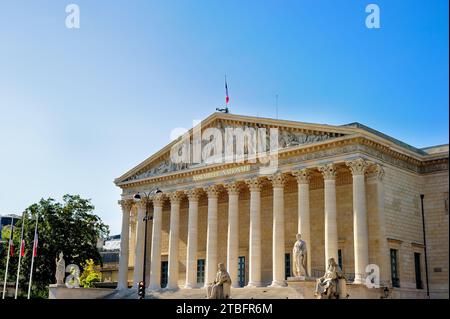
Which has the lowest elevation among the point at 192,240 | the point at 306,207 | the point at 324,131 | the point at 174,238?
the point at 192,240

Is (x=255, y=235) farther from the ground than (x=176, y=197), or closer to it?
closer to it

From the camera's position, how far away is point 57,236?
184ft

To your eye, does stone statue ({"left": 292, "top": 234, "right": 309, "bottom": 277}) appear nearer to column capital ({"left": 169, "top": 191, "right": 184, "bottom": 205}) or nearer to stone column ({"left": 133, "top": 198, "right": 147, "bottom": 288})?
column capital ({"left": 169, "top": 191, "right": 184, "bottom": 205})

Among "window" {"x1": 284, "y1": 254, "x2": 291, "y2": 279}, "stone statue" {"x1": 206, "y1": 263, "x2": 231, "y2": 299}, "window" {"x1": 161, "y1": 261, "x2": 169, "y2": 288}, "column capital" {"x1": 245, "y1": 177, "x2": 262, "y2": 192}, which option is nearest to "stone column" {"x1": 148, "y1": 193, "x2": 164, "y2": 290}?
"window" {"x1": 161, "y1": 261, "x2": 169, "y2": 288}

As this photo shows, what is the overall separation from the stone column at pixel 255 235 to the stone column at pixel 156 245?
9.73 m

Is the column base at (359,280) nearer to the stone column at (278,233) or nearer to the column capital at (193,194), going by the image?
the stone column at (278,233)

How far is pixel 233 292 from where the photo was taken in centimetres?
3975

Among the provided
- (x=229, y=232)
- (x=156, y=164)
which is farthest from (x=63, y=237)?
(x=229, y=232)

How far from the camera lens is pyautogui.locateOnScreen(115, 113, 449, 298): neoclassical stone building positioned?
37.2 meters

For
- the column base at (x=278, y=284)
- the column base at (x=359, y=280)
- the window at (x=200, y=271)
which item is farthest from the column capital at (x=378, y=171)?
the window at (x=200, y=271)

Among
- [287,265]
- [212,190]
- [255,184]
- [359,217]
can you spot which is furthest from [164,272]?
[359,217]

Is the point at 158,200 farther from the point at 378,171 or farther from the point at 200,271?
the point at 378,171

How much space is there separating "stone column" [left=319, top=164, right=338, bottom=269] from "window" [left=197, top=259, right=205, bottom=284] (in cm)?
1322

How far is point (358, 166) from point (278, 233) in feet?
24.1
